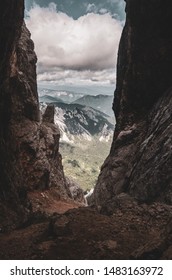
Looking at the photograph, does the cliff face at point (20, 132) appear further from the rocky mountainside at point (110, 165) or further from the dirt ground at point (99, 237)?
the dirt ground at point (99, 237)

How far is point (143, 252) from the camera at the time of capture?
15.4 m

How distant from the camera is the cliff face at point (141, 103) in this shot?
29719mm

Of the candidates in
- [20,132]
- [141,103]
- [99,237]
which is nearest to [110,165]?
[141,103]

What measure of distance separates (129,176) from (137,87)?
14928 millimetres

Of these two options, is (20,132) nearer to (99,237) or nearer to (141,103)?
(141,103)

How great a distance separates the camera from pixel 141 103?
4241 centimetres

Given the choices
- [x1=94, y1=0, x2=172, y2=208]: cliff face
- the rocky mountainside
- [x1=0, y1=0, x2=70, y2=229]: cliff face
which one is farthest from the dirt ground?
[x1=0, y1=0, x2=70, y2=229]: cliff face

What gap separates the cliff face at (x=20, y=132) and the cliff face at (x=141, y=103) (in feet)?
29.7

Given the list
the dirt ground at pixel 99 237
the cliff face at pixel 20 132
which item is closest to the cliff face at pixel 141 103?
the dirt ground at pixel 99 237

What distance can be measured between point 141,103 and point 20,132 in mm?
20092

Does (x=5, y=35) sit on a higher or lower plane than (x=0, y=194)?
higher

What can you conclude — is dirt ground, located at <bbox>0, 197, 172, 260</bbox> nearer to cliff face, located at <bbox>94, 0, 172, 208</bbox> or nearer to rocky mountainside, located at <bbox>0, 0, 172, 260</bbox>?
rocky mountainside, located at <bbox>0, 0, 172, 260</bbox>

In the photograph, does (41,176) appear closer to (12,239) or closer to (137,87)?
(137,87)

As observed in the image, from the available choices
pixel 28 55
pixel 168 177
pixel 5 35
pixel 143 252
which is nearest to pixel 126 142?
pixel 168 177
